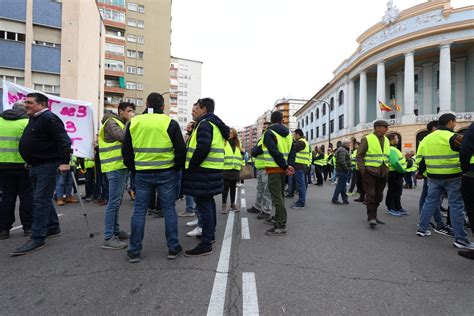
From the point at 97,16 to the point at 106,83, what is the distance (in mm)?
15078

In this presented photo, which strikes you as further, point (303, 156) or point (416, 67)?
point (416, 67)

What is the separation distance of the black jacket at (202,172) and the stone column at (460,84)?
38.7 m

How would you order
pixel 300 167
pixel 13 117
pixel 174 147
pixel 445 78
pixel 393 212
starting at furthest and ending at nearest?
pixel 445 78 < pixel 300 167 < pixel 393 212 < pixel 13 117 < pixel 174 147

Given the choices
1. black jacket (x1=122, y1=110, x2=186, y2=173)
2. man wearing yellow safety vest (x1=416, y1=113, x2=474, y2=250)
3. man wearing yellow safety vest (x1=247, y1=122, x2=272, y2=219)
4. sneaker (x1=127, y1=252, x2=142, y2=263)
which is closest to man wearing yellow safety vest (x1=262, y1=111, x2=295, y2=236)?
man wearing yellow safety vest (x1=247, y1=122, x2=272, y2=219)

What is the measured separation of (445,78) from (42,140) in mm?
37060

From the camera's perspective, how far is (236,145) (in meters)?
6.48

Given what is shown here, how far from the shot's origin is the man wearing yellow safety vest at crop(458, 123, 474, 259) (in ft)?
11.3

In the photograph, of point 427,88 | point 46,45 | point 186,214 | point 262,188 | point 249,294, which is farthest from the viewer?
point 427,88

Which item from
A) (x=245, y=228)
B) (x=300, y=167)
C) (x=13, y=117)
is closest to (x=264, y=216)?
(x=245, y=228)

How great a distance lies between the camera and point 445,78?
1141 inches

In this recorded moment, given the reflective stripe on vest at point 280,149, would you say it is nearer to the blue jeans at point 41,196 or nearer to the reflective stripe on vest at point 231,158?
the reflective stripe on vest at point 231,158

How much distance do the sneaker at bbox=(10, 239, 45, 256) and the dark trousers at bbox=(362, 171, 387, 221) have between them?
17.9ft

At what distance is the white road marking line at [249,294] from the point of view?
2211 mm

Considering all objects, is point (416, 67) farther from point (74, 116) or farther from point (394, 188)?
point (74, 116)
